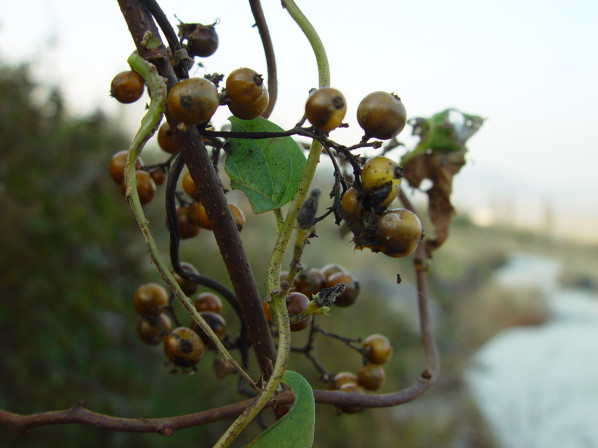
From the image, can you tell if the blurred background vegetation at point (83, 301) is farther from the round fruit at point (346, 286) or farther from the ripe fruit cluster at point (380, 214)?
the ripe fruit cluster at point (380, 214)

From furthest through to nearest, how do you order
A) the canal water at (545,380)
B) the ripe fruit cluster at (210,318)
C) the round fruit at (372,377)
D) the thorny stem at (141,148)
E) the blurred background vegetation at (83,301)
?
1. the canal water at (545,380)
2. the blurred background vegetation at (83,301)
3. the round fruit at (372,377)
4. the ripe fruit cluster at (210,318)
5. the thorny stem at (141,148)

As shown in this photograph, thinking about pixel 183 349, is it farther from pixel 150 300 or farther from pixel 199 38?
pixel 199 38

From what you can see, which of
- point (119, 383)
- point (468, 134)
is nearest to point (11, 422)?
point (468, 134)

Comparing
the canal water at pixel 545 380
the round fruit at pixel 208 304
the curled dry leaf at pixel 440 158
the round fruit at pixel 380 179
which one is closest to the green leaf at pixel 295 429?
the round fruit at pixel 380 179

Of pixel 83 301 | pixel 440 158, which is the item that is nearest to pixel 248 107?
pixel 440 158

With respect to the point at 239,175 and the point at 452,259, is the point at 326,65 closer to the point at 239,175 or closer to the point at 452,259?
the point at 239,175

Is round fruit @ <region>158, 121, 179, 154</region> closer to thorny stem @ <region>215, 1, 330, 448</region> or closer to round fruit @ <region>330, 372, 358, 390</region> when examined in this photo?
thorny stem @ <region>215, 1, 330, 448</region>

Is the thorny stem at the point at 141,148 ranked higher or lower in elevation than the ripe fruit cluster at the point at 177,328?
higher
